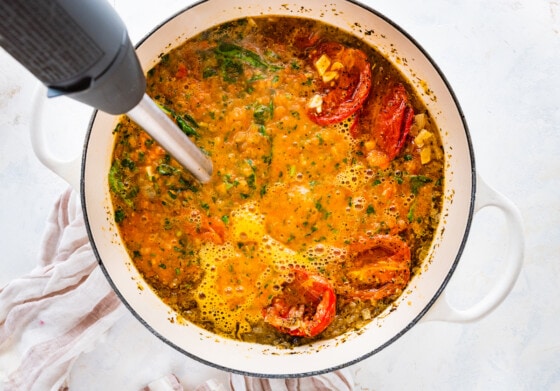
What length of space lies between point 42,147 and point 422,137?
4.39 feet

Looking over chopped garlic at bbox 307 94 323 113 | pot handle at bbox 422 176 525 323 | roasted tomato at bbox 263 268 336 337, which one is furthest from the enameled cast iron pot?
chopped garlic at bbox 307 94 323 113

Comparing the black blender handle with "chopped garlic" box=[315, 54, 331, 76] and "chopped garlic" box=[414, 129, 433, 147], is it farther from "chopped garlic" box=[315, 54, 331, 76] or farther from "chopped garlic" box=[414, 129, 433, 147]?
"chopped garlic" box=[414, 129, 433, 147]

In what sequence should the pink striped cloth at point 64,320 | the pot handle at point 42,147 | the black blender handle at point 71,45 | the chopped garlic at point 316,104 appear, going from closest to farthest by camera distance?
1. the black blender handle at point 71,45
2. the pot handle at point 42,147
3. the chopped garlic at point 316,104
4. the pink striped cloth at point 64,320

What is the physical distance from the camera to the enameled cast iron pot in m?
2.12

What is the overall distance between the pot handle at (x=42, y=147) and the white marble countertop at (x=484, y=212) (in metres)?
0.37

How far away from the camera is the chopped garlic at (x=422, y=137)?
224cm

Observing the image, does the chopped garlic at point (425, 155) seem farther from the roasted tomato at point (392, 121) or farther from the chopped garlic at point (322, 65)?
the chopped garlic at point (322, 65)

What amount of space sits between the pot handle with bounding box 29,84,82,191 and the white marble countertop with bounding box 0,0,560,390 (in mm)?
368

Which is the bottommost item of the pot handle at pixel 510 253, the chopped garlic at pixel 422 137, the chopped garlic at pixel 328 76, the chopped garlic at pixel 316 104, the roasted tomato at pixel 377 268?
Answer: the roasted tomato at pixel 377 268

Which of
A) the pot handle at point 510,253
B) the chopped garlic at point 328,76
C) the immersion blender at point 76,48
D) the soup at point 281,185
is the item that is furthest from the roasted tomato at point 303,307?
the immersion blender at point 76,48

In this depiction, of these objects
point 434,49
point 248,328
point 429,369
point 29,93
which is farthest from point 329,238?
point 29,93

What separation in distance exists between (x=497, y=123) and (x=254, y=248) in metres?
1.10

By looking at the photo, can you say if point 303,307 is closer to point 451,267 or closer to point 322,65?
point 451,267

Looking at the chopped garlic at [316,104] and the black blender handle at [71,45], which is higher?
the black blender handle at [71,45]
